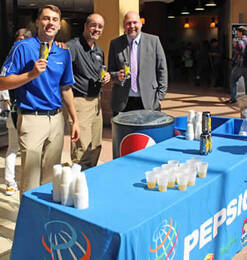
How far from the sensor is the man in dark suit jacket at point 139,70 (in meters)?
4.60

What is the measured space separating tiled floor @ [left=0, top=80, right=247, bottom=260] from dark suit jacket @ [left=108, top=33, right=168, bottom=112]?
1526 millimetres

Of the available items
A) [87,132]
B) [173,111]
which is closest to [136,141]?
[87,132]

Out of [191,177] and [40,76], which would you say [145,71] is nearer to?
[40,76]

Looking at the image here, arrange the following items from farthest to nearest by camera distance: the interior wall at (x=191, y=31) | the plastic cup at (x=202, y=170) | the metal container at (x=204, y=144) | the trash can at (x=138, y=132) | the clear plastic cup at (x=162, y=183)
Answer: the interior wall at (x=191, y=31), the trash can at (x=138, y=132), the metal container at (x=204, y=144), the plastic cup at (x=202, y=170), the clear plastic cup at (x=162, y=183)

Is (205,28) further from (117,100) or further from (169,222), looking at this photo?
(169,222)

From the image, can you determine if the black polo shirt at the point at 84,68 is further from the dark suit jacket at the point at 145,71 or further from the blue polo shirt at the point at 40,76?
the blue polo shirt at the point at 40,76

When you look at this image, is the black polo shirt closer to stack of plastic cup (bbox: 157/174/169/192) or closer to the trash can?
the trash can

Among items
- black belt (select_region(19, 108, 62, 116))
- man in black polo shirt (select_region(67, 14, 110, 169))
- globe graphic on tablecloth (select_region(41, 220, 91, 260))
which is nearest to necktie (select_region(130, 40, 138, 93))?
man in black polo shirt (select_region(67, 14, 110, 169))

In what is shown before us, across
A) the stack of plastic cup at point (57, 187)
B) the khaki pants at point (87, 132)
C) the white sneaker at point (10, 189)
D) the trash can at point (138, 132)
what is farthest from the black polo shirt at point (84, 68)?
the stack of plastic cup at point (57, 187)

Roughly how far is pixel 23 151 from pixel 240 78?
920cm

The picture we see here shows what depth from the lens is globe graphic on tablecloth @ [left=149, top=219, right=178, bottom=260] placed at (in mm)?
2121

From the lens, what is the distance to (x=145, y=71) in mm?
4609

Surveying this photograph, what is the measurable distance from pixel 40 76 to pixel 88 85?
124 cm

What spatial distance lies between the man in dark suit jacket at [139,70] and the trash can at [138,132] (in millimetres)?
658
